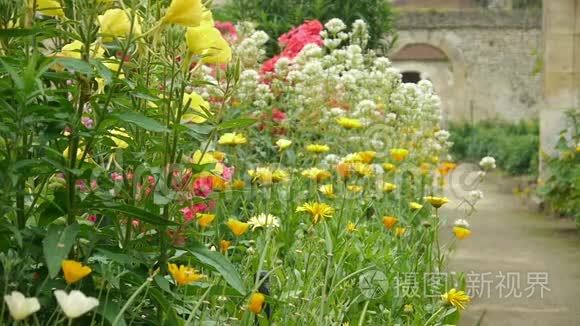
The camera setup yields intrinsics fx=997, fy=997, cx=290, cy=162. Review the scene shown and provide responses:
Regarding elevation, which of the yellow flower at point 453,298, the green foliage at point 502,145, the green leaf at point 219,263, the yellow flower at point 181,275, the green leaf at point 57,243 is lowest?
the green foliage at point 502,145

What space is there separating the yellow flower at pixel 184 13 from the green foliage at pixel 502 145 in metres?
8.49

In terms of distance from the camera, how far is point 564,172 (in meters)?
7.61

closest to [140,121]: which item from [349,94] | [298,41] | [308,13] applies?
[349,94]

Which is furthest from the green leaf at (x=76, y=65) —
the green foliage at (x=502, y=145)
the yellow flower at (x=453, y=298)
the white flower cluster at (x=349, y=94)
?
the green foliage at (x=502, y=145)

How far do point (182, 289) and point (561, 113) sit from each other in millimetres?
6554

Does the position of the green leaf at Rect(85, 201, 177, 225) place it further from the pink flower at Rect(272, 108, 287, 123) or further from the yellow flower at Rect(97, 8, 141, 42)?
the pink flower at Rect(272, 108, 287, 123)

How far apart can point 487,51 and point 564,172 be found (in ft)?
46.1

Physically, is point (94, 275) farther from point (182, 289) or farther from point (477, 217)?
point (477, 217)

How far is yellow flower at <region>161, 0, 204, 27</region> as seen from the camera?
1582mm

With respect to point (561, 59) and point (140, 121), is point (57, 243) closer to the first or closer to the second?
point (140, 121)

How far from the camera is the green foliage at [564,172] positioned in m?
7.48

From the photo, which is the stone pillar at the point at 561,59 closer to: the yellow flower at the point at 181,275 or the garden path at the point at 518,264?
the garden path at the point at 518,264

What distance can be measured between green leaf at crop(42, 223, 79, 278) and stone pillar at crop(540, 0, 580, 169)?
690cm

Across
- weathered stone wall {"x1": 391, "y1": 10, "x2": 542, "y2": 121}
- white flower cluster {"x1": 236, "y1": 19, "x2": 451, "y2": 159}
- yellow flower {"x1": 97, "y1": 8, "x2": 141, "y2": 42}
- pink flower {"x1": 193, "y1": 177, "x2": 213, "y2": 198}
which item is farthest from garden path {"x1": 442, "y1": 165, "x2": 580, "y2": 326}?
weathered stone wall {"x1": 391, "y1": 10, "x2": 542, "y2": 121}
